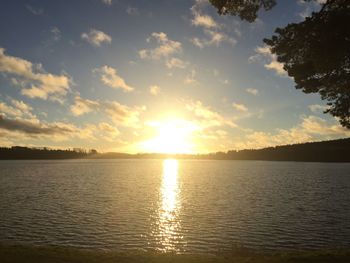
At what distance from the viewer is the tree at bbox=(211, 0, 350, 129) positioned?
22094 mm

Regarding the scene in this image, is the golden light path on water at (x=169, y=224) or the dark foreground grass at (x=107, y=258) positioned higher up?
the dark foreground grass at (x=107, y=258)

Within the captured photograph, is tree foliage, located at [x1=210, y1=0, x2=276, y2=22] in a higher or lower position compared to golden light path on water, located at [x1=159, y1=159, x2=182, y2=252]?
higher

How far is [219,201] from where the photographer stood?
5912 centimetres

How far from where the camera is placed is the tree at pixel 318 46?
72.5 feet

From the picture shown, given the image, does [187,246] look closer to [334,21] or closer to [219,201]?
[334,21]

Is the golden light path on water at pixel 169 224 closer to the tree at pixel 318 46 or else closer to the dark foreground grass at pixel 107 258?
the dark foreground grass at pixel 107 258

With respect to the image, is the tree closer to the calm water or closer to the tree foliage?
the tree foliage

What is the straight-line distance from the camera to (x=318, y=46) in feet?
74.4

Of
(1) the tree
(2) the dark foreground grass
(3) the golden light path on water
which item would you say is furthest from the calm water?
(1) the tree

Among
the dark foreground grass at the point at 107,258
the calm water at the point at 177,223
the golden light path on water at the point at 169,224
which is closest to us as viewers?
the dark foreground grass at the point at 107,258

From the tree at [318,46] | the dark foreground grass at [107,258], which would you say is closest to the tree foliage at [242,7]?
the tree at [318,46]

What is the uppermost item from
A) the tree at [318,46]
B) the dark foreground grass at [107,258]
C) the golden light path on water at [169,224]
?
the tree at [318,46]

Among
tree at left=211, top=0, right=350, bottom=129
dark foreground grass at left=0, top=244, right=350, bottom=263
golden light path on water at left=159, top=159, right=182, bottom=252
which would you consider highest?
tree at left=211, top=0, right=350, bottom=129

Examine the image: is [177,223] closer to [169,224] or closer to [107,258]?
[169,224]
